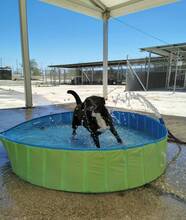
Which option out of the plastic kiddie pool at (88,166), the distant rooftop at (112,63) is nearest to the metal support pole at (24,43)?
the plastic kiddie pool at (88,166)

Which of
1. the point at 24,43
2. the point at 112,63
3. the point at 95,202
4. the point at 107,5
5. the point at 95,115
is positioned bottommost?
the point at 95,202

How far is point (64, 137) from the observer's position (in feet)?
9.95

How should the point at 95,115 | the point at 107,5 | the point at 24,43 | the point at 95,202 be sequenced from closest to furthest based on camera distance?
the point at 95,202
the point at 95,115
the point at 24,43
the point at 107,5

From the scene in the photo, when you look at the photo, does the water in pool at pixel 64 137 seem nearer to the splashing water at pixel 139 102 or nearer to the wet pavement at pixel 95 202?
the splashing water at pixel 139 102

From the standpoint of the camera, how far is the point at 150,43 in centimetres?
1338

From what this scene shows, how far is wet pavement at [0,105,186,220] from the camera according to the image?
1358 millimetres

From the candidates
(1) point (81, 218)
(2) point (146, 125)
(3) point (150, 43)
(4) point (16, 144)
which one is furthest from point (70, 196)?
(3) point (150, 43)

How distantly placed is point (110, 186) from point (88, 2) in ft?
22.4

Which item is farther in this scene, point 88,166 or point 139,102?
point 139,102

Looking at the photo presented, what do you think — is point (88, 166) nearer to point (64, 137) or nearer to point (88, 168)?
point (88, 168)

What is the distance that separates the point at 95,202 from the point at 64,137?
63.5 inches

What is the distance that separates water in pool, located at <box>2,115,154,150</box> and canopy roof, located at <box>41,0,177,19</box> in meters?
4.80

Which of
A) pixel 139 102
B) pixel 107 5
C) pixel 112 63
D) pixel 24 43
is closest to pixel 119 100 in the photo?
pixel 139 102

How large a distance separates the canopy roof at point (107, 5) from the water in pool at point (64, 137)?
480 centimetres
